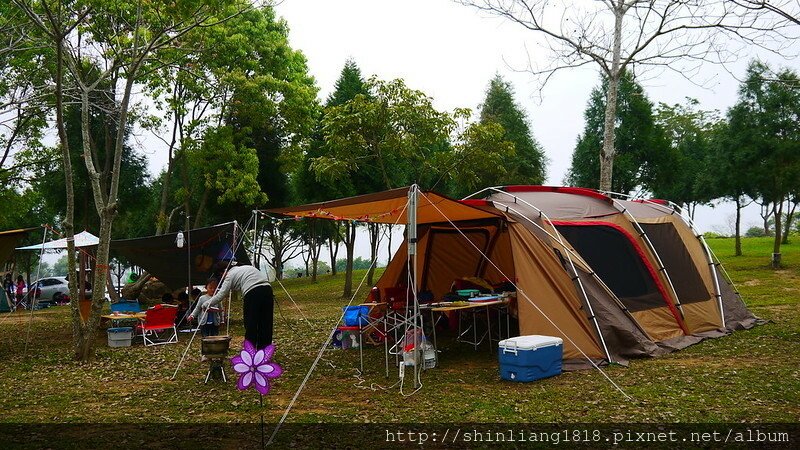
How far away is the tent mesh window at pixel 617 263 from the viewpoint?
323 inches

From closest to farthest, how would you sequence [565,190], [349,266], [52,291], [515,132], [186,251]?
[565,190], [186,251], [349,266], [52,291], [515,132]

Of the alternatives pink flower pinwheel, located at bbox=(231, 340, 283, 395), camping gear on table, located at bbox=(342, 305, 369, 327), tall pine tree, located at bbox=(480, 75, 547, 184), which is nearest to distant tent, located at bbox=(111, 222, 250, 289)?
camping gear on table, located at bbox=(342, 305, 369, 327)

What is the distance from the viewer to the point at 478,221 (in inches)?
387

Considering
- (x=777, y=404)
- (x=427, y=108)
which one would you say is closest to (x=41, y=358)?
(x=777, y=404)

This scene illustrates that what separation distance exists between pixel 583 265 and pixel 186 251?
296 inches

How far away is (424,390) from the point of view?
6.53 m

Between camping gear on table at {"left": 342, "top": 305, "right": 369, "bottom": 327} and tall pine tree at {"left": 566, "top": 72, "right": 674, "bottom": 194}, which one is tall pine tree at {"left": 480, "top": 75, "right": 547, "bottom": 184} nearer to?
tall pine tree at {"left": 566, "top": 72, "right": 674, "bottom": 194}

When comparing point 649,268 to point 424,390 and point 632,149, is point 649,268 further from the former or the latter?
point 632,149

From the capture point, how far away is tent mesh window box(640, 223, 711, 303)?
9109mm

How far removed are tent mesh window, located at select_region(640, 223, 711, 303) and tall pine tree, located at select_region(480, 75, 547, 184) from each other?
1843 cm

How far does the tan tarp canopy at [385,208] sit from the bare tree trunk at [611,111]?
4.90 metres

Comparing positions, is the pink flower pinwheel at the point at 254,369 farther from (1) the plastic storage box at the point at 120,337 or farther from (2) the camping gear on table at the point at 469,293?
(1) the plastic storage box at the point at 120,337

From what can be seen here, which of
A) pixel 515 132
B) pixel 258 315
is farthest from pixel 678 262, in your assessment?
pixel 515 132

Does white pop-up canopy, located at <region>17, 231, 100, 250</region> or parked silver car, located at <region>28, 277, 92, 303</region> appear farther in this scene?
parked silver car, located at <region>28, 277, 92, 303</region>
